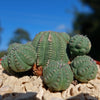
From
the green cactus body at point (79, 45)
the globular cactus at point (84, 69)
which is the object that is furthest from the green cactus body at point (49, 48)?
the globular cactus at point (84, 69)

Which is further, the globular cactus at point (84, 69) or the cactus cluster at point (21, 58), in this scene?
the cactus cluster at point (21, 58)

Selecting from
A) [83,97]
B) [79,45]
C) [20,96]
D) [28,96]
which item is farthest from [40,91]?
[79,45]

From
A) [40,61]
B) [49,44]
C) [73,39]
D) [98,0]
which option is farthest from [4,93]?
[98,0]

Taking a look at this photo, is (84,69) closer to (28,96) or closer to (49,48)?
(49,48)

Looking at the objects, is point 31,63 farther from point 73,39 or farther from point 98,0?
point 98,0

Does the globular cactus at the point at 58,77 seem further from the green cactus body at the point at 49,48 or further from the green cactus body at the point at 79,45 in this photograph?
the green cactus body at the point at 79,45

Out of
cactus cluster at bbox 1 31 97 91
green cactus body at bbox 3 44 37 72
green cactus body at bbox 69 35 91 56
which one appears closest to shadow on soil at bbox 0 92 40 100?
cactus cluster at bbox 1 31 97 91

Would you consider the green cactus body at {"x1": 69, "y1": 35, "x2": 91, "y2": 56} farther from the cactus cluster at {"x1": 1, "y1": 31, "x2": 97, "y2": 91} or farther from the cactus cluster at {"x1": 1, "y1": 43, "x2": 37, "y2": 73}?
the cactus cluster at {"x1": 1, "y1": 43, "x2": 37, "y2": 73}
